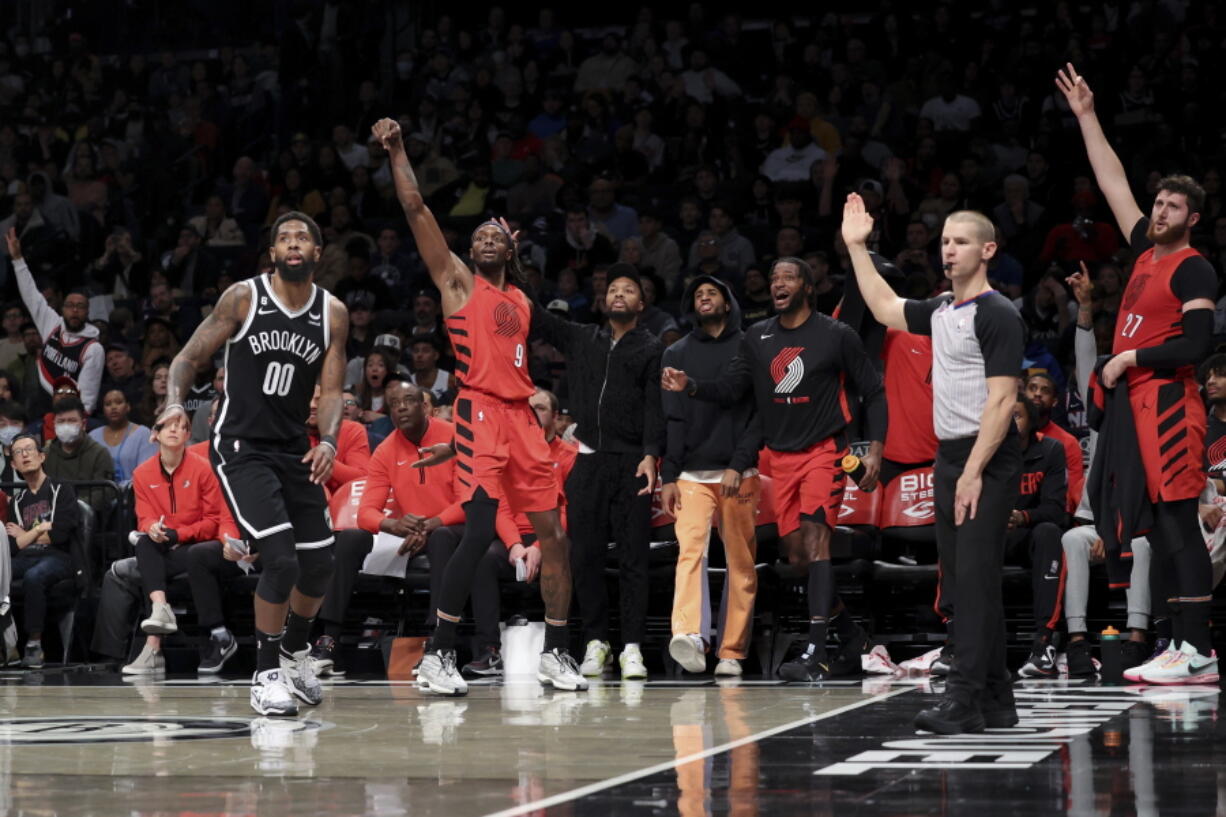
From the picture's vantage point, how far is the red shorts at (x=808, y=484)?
27.7 feet

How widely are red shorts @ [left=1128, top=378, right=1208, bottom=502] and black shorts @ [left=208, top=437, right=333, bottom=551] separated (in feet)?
11.6

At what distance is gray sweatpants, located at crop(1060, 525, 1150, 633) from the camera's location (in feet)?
27.0

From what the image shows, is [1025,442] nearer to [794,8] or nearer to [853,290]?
[853,290]

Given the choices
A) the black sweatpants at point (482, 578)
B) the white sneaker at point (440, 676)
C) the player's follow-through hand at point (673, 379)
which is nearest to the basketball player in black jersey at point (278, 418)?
the white sneaker at point (440, 676)

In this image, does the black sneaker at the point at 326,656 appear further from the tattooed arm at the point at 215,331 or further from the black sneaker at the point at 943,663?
the black sneaker at the point at 943,663

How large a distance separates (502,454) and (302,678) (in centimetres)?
135

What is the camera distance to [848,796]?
4312mm

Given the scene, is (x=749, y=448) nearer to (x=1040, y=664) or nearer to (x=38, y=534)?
(x=1040, y=664)

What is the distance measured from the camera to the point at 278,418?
689cm

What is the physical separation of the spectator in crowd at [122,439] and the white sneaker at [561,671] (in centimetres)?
462

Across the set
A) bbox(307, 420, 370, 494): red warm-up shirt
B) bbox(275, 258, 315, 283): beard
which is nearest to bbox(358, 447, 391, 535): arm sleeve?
bbox(307, 420, 370, 494): red warm-up shirt

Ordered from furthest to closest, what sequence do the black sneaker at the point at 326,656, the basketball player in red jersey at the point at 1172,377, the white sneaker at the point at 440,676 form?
the black sneaker at the point at 326,656, the white sneaker at the point at 440,676, the basketball player in red jersey at the point at 1172,377

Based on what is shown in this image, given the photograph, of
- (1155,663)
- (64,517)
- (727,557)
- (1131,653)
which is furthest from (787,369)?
(64,517)

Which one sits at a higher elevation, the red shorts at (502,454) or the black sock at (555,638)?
the red shorts at (502,454)
